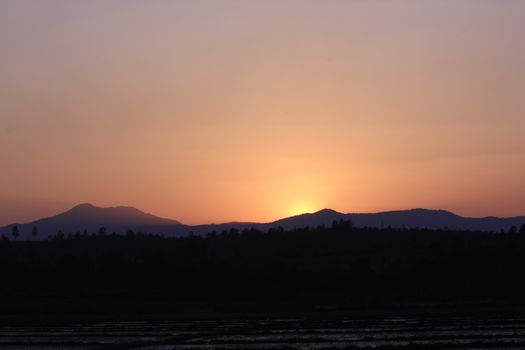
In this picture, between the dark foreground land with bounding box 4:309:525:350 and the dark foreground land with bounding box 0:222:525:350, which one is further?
the dark foreground land with bounding box 0:222:525:350

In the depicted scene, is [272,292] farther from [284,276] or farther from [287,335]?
[287,335]

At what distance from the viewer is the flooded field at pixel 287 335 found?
44.8 metres

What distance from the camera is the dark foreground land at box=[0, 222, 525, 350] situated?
171ft

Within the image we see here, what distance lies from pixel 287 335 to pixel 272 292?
5635 centimetres

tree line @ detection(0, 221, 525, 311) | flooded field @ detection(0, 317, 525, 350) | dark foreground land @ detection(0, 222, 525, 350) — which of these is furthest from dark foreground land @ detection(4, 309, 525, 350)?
tree line @ detection(0, 221, 525, 311)

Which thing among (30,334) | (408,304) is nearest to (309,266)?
(408,304)

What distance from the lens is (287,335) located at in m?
52.4

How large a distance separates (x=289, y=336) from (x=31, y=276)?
266 ft

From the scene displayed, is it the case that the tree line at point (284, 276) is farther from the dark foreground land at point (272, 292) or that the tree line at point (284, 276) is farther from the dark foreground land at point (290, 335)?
the dark foreground land at point (290, 335)

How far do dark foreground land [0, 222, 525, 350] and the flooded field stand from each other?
0.10 metres

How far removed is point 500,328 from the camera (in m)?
53.5

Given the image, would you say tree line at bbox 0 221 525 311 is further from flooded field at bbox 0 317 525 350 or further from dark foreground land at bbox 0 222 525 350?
flooded field at bbox 0 317 525 350

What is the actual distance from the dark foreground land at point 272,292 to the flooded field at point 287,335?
10 cm

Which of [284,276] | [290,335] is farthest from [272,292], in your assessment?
[290,335]
